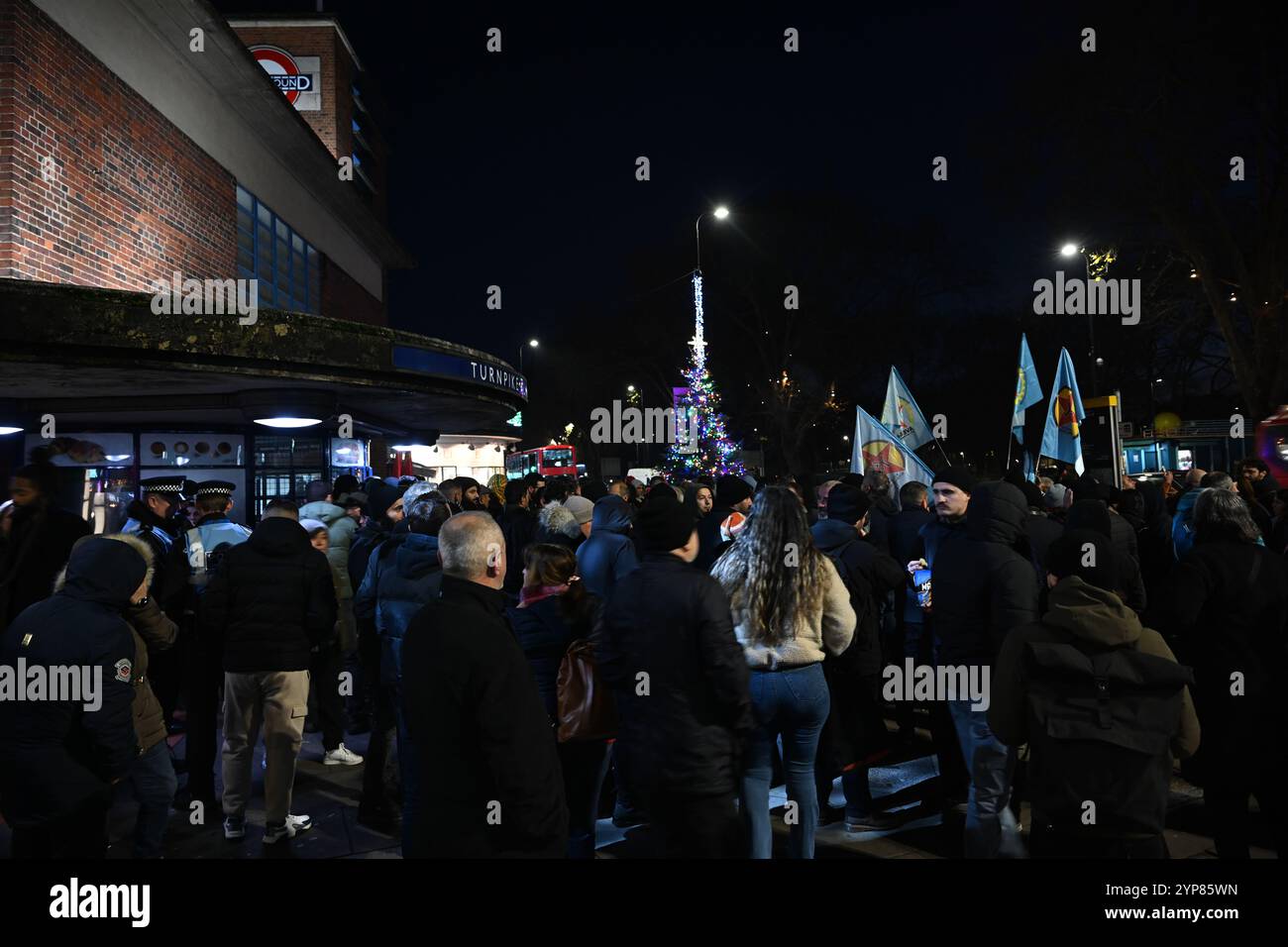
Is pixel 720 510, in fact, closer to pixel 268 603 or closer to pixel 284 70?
pixel 268 603

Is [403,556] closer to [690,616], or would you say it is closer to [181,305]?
[690,616]

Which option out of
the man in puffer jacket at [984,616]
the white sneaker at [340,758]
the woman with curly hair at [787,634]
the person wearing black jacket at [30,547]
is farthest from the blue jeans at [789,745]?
the person wearing black jacket at [30,547]

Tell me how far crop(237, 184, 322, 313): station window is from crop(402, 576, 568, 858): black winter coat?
1457 cm

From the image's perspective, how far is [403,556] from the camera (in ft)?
16.9

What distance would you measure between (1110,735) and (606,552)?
3501mm

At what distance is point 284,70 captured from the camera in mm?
21719

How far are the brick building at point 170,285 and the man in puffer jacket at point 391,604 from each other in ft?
11.9

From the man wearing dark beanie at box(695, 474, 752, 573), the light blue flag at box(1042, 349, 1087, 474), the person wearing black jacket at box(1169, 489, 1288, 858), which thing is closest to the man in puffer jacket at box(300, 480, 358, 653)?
the man wearing dark beanie at box(695, 474, 752, 573)

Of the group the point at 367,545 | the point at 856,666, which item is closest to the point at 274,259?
the point at 367,545

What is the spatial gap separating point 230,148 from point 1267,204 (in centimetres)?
2050

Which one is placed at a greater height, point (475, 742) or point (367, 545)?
point (367, 545)
